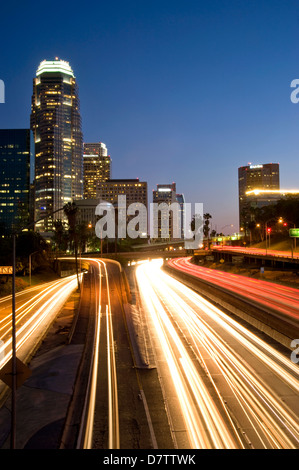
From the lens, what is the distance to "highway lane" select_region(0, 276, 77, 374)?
82.9 ft

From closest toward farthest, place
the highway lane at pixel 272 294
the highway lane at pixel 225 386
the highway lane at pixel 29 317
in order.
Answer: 1. the highway lane at pixel 225 386
2. the highway lane at pixel 29 317
3. the highway lane at pixel 272 294

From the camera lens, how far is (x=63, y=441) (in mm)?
12672

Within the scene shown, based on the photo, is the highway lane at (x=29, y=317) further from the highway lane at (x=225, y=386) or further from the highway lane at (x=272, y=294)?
the highway lane at (x=272, y=294)

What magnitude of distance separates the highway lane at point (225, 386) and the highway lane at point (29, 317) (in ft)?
33.5

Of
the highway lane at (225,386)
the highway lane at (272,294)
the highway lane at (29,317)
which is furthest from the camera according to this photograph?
the highway lane at (272,294)

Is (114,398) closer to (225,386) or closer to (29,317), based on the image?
(225,386)

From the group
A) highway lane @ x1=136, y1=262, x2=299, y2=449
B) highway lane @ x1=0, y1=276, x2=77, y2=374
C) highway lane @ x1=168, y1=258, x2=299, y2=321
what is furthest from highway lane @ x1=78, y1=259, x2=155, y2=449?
highway lane @ x1=168, y1=258, x2=299, y2=321

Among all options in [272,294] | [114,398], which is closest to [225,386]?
[114,398]

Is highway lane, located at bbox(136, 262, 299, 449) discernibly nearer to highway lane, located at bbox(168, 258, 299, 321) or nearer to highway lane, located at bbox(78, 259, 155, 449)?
highway lane, located at bbox(78, 259, 155, 449)

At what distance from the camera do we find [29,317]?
3453cm

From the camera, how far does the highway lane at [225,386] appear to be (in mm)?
12594

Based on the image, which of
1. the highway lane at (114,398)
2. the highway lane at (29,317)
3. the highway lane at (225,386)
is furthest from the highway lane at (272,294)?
the highway lane at (29,317)
